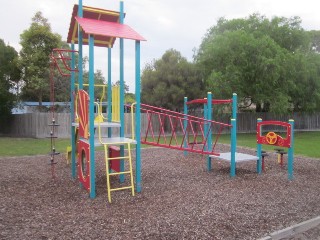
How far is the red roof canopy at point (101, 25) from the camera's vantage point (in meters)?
6.07

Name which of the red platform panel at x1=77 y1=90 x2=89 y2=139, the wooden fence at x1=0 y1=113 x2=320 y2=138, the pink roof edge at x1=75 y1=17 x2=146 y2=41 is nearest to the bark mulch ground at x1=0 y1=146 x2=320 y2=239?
the red platform panel at x1=77 y1=90 x2=89 y2=139

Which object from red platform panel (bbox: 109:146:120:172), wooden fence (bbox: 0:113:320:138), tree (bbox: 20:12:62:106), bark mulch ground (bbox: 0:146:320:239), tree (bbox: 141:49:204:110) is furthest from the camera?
tree (bbox: 141:49:204:110)

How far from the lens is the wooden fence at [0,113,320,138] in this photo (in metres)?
20.5

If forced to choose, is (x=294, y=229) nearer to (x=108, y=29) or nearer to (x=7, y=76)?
(x=108, y=29)

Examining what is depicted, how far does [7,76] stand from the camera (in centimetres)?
2286

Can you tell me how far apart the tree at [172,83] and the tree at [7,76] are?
31.5 feet

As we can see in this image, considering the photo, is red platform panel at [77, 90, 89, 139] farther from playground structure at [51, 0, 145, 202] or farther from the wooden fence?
the wooden fence

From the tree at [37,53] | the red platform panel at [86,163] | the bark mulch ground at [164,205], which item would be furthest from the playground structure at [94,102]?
the tree at [37,53]

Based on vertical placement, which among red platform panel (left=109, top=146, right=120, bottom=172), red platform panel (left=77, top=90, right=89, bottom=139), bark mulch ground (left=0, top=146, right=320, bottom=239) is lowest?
bark mulch ground (left=0, top=146, right=320, bottom=239)

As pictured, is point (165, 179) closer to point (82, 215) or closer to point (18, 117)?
point (82, 215)

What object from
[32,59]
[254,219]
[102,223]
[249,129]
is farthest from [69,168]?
[249,129]

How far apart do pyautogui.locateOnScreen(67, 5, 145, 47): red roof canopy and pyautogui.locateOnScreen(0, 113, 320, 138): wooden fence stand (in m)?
12.0

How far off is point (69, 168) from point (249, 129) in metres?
19.4

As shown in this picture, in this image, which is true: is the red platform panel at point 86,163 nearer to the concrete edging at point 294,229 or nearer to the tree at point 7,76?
the concrete edging at point 294,229
